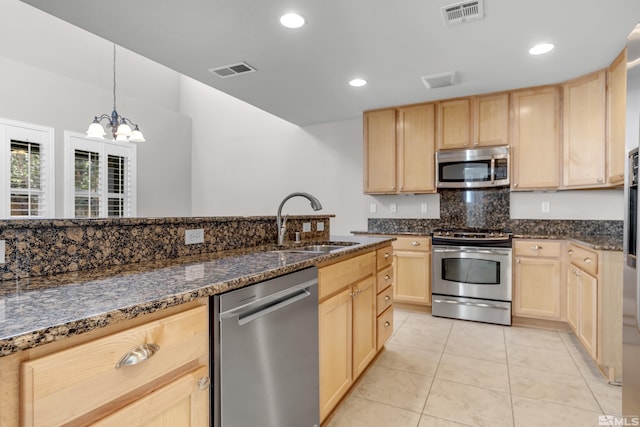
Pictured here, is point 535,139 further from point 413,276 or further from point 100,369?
point 100,369

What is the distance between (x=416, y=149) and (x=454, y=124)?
487mm

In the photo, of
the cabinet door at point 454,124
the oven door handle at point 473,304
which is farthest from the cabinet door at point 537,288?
the cabinet door at point 454,124

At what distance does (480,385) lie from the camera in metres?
2.27

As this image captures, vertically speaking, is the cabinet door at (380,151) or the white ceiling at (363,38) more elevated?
the white ceiling at (363,38)

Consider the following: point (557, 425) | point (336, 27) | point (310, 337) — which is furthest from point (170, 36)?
point (557, 425)

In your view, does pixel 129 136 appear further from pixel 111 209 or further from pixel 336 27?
pixel 336 27

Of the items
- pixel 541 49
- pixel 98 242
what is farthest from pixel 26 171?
pixel 541 49

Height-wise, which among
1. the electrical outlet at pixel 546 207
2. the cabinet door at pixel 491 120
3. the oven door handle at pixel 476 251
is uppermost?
the cabinet door at pixel 491 120

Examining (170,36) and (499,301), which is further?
(499,301)

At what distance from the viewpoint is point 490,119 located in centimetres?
369

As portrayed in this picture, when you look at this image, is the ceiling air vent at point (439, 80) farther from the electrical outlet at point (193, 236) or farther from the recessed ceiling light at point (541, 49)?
the electrical outlet at point (193, 236)

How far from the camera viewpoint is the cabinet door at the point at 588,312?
2.38 meters

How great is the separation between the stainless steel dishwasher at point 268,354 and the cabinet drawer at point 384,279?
1013 millimetres

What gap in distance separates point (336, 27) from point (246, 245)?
5.27 ft
